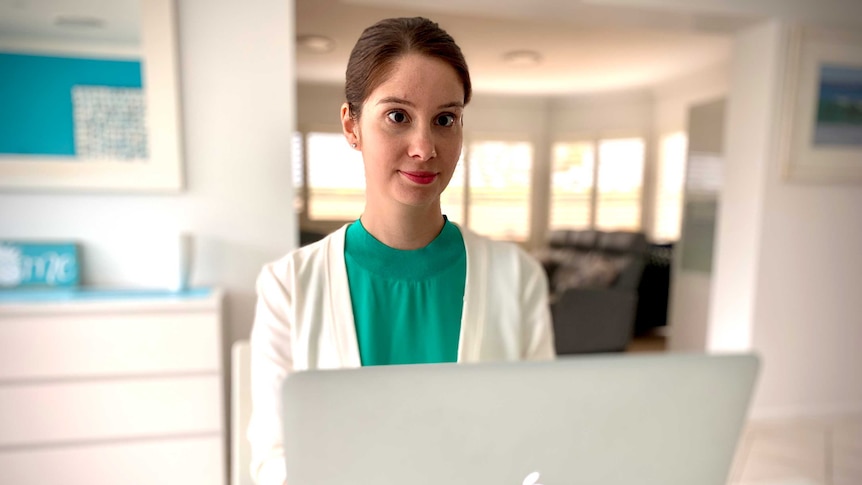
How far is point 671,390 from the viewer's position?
28 centimetres

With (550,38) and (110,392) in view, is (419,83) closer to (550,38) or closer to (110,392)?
(550,38)

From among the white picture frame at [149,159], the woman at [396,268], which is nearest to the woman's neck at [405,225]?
the woman at [396,268]

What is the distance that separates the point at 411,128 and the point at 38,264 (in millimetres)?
639

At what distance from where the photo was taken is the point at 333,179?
0.29m

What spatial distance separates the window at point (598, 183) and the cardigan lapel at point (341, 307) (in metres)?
0.17

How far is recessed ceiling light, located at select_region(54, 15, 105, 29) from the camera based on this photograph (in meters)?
0.35

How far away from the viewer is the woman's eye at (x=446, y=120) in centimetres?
26

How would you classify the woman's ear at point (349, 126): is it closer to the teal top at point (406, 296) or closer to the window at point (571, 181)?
the teal top at point (406, 296)

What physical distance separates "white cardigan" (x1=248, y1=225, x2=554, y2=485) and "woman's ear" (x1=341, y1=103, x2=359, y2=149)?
2.5 inches

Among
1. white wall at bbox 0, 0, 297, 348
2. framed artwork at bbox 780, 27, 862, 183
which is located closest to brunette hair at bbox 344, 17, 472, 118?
white wall at bbox 0, 0, 297, 348

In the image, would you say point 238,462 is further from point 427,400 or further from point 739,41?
point 739,41

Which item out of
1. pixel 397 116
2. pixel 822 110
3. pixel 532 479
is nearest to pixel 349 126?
pixel 397 116

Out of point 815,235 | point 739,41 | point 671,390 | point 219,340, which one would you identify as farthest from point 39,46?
point 815,235

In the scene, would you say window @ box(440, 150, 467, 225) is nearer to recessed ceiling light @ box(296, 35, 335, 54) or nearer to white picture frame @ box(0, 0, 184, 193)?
recessed ceiling light @ box(296, 35, 335, 54)
